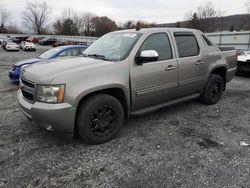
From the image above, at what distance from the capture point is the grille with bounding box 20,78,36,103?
3.21m

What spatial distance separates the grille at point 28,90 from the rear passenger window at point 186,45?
113 inches

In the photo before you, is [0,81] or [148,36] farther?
[0,81]

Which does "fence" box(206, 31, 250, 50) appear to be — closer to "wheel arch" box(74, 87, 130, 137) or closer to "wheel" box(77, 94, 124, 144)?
"wheel arch" box(74, 87, 130, 137)

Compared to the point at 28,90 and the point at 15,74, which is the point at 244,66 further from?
the point at 15,74

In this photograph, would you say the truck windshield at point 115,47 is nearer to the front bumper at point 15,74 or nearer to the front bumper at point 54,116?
the front bumper at point 54,116

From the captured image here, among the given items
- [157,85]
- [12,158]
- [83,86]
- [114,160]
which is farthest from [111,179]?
[157,85]

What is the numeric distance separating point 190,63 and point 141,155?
2.35 m

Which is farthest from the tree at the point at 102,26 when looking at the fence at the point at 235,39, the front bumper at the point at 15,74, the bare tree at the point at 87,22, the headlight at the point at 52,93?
the headlight at the point at 52,93

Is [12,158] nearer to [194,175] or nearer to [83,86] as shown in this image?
[83,86]

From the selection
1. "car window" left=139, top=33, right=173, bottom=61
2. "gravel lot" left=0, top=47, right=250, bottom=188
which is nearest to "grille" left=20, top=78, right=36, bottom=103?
"gravel lot" left=0, top=47, right=250, bottom=188

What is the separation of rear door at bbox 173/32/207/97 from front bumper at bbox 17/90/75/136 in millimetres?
2422

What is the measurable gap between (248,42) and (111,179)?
53.7 feet

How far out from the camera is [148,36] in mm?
4004

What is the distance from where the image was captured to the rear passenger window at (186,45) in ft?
14.7
